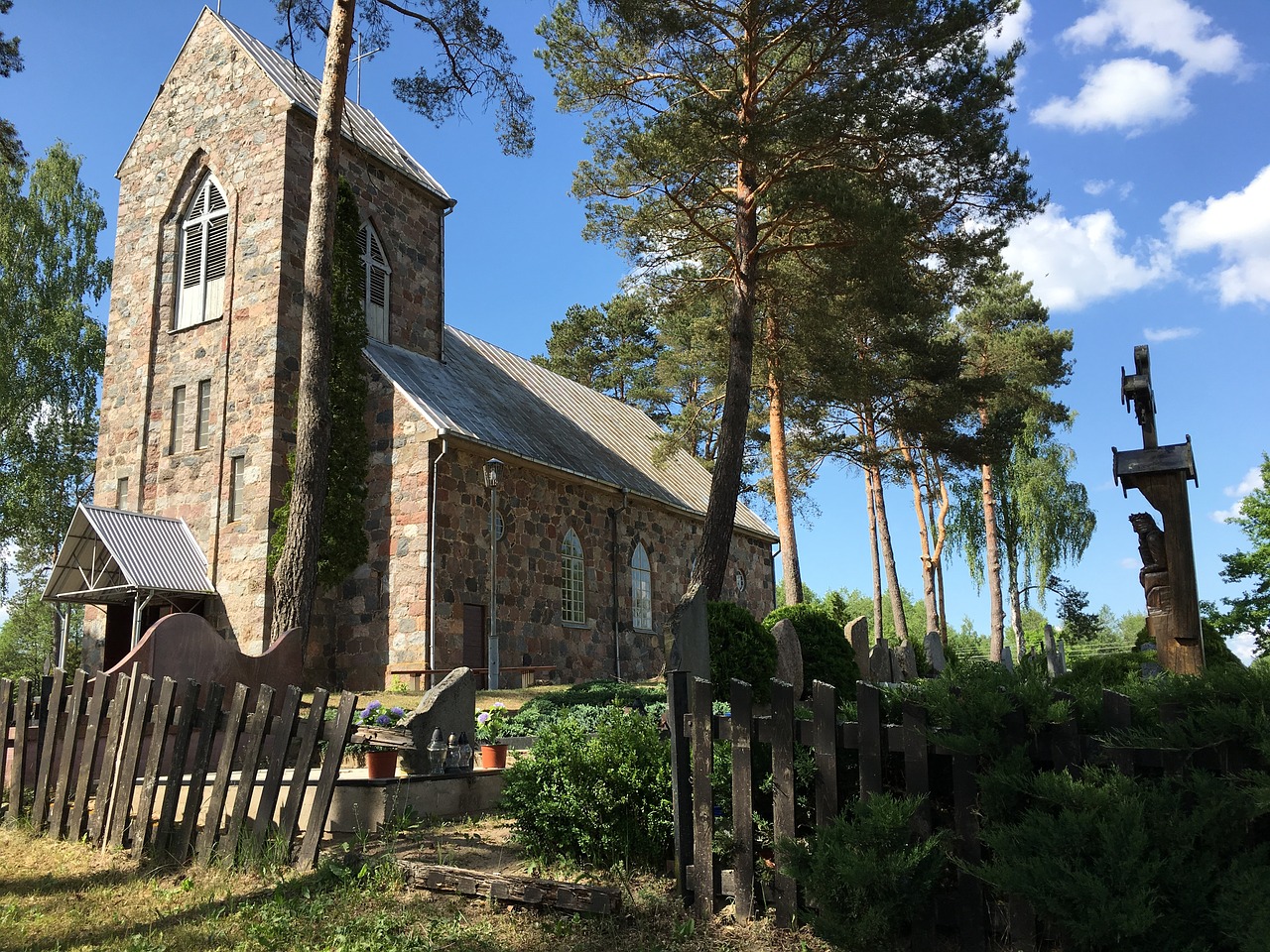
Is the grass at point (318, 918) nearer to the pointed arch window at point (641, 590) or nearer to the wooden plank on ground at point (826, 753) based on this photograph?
the wooden plank on ground at point (826, 753)

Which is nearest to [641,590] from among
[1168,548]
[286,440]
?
[286,440]

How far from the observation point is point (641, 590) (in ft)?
77.8

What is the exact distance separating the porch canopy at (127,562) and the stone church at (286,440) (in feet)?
0.16

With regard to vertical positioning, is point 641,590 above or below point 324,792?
above

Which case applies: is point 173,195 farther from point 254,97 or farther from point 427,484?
point 427,484

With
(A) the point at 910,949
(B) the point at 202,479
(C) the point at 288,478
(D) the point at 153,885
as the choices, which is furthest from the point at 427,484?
(A) the point at 910,949

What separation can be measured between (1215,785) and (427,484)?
49.4 ft

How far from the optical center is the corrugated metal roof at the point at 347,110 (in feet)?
64.1

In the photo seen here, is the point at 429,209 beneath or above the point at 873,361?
above

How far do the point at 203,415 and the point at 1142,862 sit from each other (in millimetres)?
18613

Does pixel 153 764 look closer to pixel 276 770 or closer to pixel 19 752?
pixel 276 770

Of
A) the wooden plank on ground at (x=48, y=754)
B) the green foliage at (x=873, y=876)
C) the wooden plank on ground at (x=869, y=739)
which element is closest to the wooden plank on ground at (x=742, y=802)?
the green foliage at (x=873, y=876)

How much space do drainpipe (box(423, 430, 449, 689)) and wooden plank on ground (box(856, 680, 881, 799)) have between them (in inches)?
504

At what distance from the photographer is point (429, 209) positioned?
22.5 metres
